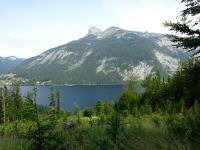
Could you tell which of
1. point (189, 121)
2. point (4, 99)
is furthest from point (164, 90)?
point (189, 121)

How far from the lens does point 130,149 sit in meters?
6.56

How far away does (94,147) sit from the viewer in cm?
666

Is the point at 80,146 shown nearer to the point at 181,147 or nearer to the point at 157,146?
the point at 157,146

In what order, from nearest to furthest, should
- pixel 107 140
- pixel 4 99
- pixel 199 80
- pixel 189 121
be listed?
pixel 107 140 → pixel 189 121 → pixel 199 80 → pixel 4 99

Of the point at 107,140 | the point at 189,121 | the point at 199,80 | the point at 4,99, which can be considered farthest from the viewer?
the point at 4,99

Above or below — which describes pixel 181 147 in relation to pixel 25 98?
below

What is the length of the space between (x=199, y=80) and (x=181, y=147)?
1174 cm

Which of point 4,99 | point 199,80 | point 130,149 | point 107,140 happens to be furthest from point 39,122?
point 4,99

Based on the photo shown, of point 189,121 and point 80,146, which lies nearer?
point 80,146

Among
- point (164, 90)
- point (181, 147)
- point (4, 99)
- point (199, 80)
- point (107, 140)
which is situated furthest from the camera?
point (4, 99)

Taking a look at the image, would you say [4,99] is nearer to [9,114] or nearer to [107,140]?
[9,114]

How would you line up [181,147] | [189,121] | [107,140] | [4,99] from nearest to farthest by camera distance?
1. [181,147]
2. [107,140]
3. [189,121]
4. [4,99]

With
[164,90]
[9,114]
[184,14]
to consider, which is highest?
[184,14]

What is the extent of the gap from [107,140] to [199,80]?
1184cm
